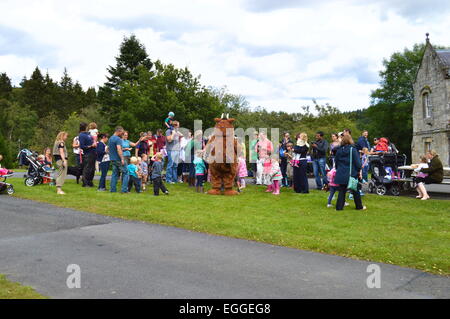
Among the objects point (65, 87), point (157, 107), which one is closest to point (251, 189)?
point (157, 107)

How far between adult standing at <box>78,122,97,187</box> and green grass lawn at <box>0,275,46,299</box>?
939 centimetres

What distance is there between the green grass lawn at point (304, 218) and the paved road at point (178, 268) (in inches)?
21.3

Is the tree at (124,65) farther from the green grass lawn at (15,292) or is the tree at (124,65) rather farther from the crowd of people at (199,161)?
the green grass lawn at (15,292)

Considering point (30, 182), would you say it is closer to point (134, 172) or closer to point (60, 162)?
point (60, 162)

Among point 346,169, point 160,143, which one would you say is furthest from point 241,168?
point 346,169

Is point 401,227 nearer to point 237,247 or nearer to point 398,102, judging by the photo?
point 237,247

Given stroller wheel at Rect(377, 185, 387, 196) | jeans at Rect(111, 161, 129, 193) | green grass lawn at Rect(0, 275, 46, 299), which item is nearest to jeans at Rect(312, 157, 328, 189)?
stroller wheel at Rect(377, 185, 387, 196)

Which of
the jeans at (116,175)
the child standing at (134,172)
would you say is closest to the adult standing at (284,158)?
the child standing at (134,172)

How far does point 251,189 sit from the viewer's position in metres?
15.6

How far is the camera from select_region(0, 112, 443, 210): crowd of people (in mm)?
11547

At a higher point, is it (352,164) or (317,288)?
(352,164)

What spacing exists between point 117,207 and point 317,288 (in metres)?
6.87

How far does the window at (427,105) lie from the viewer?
38625 mm

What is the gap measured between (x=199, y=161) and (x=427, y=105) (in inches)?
1283
